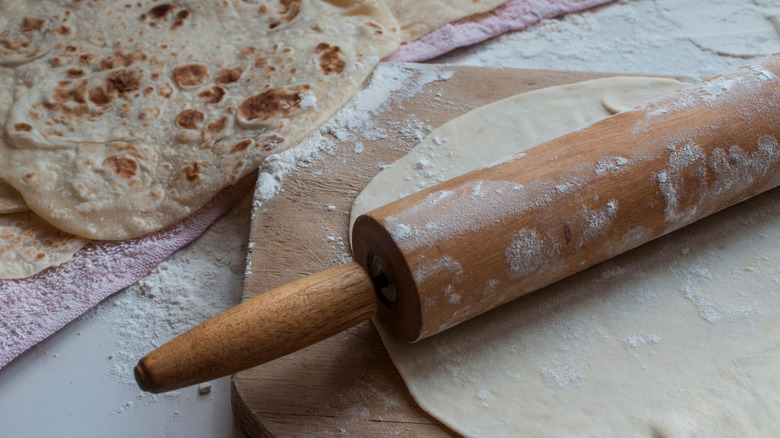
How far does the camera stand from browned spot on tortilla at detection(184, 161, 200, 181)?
1714 mm

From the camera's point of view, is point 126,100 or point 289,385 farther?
point 126,100

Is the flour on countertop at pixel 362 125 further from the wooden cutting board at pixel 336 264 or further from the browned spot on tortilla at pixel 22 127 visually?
the browned spot on tortilla at pixel 22 127

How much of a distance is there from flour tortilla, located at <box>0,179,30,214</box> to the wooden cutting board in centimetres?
66

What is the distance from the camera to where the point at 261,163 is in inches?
67.2

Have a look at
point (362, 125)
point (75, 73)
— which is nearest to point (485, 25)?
point (362, 125)

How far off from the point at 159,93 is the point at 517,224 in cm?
118

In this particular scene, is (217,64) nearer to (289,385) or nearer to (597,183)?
(289,385)


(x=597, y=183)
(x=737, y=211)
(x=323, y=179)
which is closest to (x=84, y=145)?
(x=323, y=179)

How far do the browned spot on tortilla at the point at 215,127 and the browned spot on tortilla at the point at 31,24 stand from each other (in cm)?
71

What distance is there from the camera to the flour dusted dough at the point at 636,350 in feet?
3.87

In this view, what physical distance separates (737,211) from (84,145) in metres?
1.72

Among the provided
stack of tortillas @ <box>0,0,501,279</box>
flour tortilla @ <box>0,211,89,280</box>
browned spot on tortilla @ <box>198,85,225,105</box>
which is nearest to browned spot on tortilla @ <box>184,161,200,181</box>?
stack of tortillas @ <box>0,0,501,279</box>

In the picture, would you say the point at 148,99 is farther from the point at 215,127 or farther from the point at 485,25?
the point at 485,25

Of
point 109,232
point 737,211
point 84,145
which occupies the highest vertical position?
point 737,211
